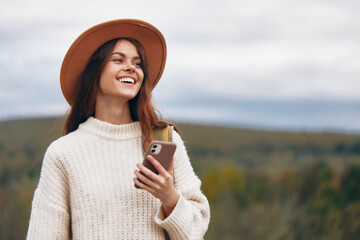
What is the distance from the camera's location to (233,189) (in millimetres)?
46500

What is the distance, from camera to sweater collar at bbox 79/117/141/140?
326 centimetres

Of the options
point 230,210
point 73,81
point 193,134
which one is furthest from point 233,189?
point 73,81

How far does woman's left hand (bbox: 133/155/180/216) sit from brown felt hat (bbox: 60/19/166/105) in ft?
2.38

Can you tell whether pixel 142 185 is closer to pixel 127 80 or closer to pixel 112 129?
pixel 112 129

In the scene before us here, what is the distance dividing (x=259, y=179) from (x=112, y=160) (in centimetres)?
4776

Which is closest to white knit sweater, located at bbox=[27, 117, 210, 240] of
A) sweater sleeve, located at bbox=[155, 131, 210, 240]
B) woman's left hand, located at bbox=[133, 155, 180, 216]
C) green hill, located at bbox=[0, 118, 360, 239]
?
sweater sleeve, located at bbox=[155, 131, 210, 240]

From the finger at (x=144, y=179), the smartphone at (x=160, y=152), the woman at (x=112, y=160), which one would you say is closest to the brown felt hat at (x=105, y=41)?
the woman at (x=112, y=160)

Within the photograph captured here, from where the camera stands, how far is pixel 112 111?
10.8ft

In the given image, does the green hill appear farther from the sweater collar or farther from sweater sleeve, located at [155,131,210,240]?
sweater sleeve, located at [155,131,210,240]

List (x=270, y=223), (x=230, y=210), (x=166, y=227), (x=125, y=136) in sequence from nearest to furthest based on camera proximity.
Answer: (x=166, y=227) → (x=125, y=136) → (x=270, y=223) → (x=230, y=210)

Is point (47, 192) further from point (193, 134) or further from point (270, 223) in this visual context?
point (193, 134)

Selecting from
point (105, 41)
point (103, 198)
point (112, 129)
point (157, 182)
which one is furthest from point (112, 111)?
point (157, 182)

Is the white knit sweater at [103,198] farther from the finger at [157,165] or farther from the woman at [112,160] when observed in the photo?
the finger at [157,165]

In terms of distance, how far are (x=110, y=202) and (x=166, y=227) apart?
1.11 feet
